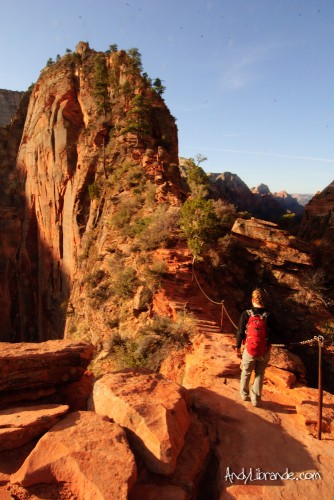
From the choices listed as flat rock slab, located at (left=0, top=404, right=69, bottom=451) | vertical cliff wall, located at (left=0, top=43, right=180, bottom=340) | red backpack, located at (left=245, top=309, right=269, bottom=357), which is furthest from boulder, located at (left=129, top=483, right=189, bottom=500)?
vertical cliff wall, located at (left=0, top=43, right=180, bottom=340)

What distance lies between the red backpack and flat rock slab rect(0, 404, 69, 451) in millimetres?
3417

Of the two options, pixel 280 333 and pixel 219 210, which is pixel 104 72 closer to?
pixel 219 210

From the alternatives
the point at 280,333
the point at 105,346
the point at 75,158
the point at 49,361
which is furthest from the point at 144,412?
the point at 75,158

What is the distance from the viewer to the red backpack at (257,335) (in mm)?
5949

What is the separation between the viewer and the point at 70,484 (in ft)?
12.1

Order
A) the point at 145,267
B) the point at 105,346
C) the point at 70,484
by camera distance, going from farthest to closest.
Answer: the point at 145,267 → the point at 105,346 → the point at 70,484

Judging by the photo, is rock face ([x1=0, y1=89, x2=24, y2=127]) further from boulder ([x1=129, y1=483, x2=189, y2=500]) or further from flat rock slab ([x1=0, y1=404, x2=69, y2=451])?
boulder ([x1=129, y1=483, x2=189, y2=500])

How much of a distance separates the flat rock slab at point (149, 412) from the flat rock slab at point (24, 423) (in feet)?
2.24

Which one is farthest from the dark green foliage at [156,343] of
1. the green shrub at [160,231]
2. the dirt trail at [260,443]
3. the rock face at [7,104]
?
the rock face at [7,104]

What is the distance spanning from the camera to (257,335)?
234 inches

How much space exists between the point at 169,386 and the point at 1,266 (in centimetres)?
3897

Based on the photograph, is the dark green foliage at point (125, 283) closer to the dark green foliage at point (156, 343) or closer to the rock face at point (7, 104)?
the dark green foliage at point (156, 343)

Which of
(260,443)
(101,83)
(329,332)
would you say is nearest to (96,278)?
(329,332)

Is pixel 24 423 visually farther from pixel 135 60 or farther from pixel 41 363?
pixel 135 60
